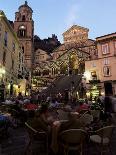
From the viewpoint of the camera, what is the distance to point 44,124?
21.1ft

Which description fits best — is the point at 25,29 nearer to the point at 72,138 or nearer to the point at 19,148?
the point at 19,148

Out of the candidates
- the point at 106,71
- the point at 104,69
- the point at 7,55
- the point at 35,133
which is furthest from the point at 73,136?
the point at 104,69

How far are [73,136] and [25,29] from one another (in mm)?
59483

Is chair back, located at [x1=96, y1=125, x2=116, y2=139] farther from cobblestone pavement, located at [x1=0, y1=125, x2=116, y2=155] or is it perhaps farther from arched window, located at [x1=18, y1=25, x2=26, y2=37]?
arched window, located at [x1=18, y1=25, x2=26, y2=37]

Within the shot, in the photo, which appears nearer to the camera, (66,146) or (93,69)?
(66,146)

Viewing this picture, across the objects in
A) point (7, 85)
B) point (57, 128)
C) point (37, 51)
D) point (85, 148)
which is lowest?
point (85, 148)

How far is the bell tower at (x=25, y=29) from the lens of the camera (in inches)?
2379

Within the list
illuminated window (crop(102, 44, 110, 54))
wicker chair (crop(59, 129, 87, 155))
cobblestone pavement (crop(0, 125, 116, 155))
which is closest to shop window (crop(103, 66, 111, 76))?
illuminated window (crop(102, 44, 110, 54))

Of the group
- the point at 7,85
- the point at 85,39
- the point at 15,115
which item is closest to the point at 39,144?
the point at 15,115

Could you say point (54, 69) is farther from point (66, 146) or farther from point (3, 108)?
point (66, 146)

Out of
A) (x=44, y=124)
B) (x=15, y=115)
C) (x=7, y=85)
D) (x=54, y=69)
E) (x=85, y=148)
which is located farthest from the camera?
(x=54, y=69)

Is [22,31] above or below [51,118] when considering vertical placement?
above

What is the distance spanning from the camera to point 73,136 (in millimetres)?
5480

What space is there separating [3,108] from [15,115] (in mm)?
1783
